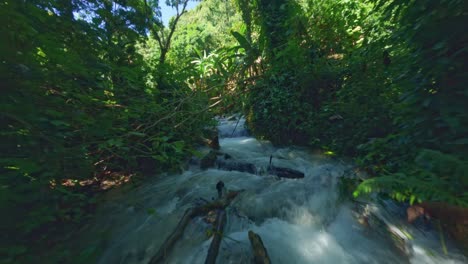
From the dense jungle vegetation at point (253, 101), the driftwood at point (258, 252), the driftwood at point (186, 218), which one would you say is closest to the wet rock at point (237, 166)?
the dense jungle vegetation at point (253, 101)

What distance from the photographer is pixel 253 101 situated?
580cm

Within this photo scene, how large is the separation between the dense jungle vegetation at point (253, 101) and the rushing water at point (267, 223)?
0.51 metres

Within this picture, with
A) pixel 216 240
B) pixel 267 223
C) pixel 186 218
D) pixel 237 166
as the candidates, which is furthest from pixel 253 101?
pixel 216 240

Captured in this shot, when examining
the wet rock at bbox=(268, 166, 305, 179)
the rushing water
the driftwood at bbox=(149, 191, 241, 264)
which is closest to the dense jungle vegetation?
the rushing water

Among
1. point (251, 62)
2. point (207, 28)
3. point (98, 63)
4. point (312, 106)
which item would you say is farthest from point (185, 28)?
point (98, 63)

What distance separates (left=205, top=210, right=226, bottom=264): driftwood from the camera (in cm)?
196

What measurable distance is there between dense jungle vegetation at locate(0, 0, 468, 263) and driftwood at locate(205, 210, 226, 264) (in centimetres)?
101

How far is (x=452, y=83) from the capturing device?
6.16ft

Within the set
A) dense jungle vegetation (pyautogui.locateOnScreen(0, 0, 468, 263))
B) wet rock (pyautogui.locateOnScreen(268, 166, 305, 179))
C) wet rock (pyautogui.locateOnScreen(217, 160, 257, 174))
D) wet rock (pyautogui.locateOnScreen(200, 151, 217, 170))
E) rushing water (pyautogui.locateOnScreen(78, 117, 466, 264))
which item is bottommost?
rushing water (pyautogui.locateOnScreen(78, 117, 466, 264))

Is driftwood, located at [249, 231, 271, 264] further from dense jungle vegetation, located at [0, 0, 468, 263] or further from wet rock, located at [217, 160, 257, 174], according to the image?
wet rock, located at [217, 160, 257, 174]

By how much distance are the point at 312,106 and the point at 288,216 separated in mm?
2811

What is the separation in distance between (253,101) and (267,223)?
11.9ft

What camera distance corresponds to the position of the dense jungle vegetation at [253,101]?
4.81ft

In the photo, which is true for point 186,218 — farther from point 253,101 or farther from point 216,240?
point 253,101
